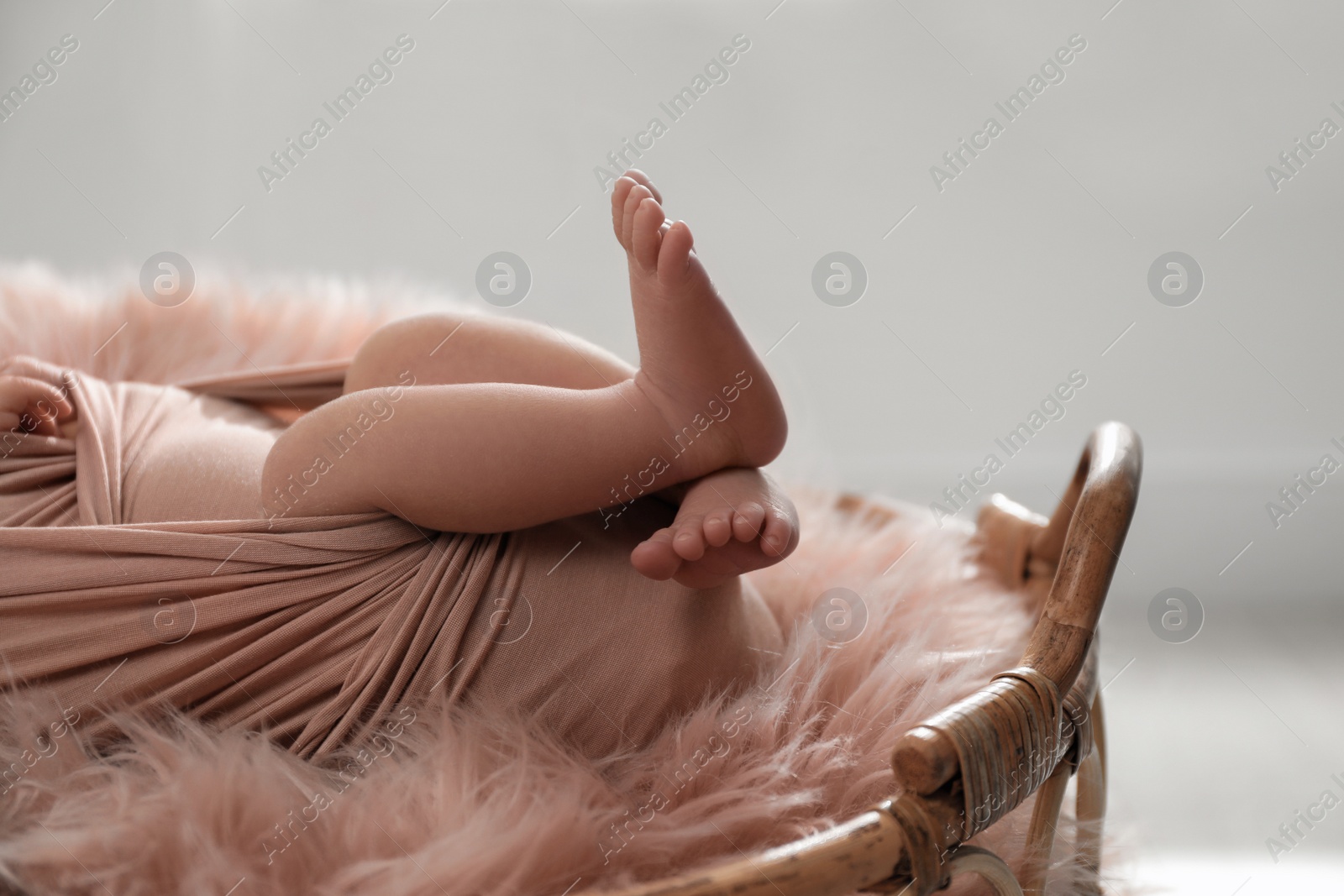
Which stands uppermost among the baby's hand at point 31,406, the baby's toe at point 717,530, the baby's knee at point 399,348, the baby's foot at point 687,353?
the baby's foot at point 687,353

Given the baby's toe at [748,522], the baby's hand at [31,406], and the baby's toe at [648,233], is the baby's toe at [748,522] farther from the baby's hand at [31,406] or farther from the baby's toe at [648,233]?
the baby's hand at [31,406]

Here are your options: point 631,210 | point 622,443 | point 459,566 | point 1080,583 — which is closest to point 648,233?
point 631,210

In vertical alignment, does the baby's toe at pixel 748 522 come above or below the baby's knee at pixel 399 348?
above

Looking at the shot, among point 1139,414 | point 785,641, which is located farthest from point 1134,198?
point 785,641

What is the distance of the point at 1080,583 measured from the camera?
0.66m

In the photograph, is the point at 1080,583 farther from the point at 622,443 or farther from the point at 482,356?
the point at 482,356

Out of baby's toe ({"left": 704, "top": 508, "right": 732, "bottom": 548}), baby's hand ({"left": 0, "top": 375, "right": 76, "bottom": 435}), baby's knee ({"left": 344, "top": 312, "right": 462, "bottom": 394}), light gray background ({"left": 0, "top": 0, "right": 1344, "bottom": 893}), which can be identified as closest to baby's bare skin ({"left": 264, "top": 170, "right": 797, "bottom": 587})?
baby's toe ({"left": 704, "top": 508, "right": 732, "bottom": 548})

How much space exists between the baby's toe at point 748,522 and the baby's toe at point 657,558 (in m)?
0.04

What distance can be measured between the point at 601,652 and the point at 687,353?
0.22 meters

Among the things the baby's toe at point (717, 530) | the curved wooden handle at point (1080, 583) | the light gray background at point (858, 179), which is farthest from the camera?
the light gray background at point (858, 179)

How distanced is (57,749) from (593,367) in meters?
0.45

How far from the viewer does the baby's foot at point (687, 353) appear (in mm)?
631

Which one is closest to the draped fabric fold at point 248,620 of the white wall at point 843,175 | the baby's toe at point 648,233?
the baby's toe at point 648,233

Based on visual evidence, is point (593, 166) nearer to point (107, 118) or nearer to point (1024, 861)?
point (107, 118)
